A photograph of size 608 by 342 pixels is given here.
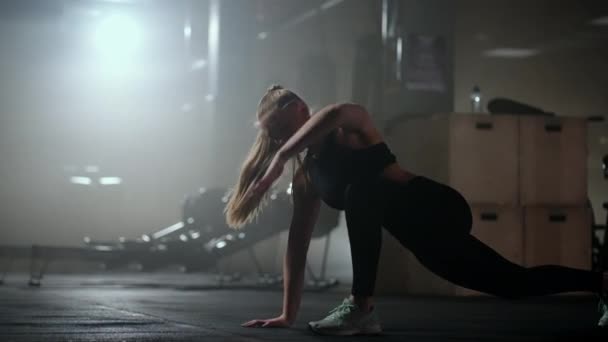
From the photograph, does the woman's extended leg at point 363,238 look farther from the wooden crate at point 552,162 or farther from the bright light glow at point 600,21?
the bright light glow at point 600,21

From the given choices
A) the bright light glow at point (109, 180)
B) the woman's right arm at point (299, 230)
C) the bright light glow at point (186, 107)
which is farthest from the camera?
the bright light glow at point (186, 107)

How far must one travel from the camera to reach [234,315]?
4145 millimetres

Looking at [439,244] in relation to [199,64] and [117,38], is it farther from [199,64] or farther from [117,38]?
[117,38]

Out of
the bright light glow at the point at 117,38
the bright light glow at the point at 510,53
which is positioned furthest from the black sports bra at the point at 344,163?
the bright light glow at the point at 117,38

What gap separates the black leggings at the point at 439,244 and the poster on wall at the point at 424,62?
362 centimetres

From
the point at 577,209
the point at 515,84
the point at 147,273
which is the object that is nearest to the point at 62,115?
the point at 147,273

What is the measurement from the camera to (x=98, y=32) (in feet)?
38.3

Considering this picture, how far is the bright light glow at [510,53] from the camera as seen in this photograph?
8047mm

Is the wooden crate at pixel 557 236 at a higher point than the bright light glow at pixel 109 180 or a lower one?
higher

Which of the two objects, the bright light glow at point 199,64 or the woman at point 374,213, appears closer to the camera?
the woman at point 374,213

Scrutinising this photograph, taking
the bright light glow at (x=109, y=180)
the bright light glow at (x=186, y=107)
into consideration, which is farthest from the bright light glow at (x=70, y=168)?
the bright light glow at (x=186, y=107)

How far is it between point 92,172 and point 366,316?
8829mm

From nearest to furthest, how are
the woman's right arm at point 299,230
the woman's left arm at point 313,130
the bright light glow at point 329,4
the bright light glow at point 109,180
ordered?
the woman's left arm at point 313,130, the woman's right arm at point 299,230, the bright light glow at point 329,4, the bright light glow at point 109,180

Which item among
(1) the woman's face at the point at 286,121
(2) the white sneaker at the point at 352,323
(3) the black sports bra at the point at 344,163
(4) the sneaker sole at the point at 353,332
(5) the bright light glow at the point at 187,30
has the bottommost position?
(4) the sneaker sole at the point at 353,332
